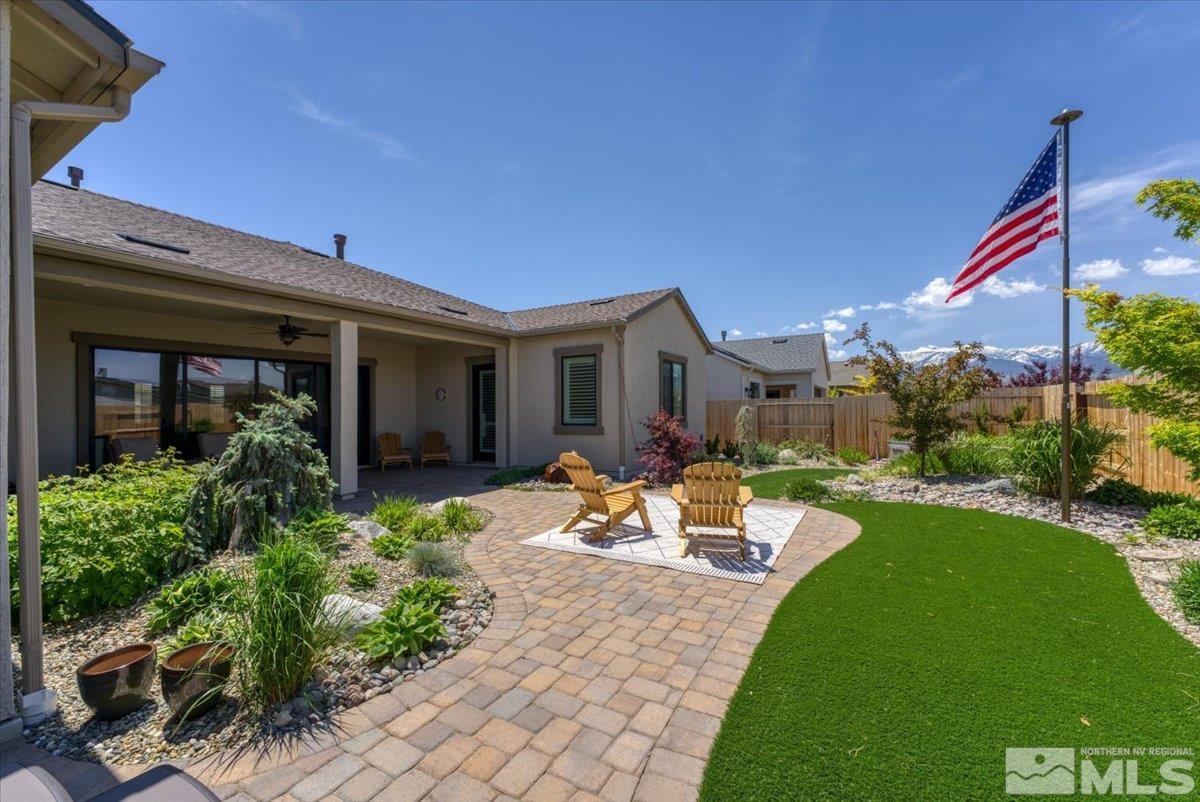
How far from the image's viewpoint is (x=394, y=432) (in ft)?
42.9

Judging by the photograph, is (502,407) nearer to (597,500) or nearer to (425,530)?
(425,530)

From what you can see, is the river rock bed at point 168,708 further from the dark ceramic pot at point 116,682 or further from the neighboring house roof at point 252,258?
the neighboring house roof at point 252,258

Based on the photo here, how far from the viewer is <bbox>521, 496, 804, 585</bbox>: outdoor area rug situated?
16.1 feet

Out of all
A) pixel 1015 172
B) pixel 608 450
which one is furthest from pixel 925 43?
pixel 608 450

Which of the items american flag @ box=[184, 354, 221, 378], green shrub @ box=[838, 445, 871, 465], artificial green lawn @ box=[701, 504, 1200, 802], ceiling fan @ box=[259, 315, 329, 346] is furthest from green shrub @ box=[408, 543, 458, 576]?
green shrub @ box=[838, 445, 871, 465]

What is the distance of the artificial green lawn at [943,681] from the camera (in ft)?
7.14

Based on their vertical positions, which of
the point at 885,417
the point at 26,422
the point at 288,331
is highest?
the point at 288,331

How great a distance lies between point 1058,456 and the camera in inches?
291

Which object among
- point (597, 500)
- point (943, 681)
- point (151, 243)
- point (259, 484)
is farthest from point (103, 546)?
point (943, 681)

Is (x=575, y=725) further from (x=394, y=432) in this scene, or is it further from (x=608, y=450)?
(x=394, y=432)

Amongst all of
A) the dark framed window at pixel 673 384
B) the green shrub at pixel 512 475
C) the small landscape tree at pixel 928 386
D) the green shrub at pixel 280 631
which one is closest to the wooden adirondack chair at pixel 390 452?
the green shrub at pixel 512 475

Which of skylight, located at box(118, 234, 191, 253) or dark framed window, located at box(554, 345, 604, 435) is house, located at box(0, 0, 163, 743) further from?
dark framed window, located at box(554, 345, 604, 435)

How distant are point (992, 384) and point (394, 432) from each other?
576 inches

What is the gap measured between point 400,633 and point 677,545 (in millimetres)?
3398
